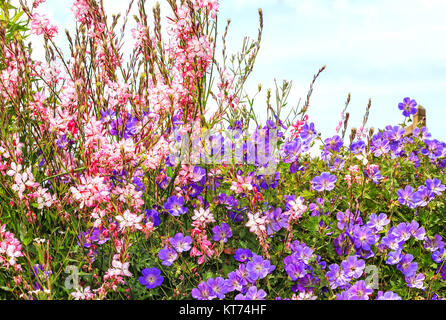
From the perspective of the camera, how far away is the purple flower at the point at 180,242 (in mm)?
2457

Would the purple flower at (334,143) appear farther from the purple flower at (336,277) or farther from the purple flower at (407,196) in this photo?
the purple flower at (336,277)

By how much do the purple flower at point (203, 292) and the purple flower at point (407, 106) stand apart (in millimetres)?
2425

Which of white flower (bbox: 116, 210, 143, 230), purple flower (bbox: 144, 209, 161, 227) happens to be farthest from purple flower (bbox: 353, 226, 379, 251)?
white flower (bbox: 116, 210, 143, 230)

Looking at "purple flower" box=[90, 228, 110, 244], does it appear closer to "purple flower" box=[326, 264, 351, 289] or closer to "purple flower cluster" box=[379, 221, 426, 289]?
"purple flower" box=[326, 264, 351, 289]

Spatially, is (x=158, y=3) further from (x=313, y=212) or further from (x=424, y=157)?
(x=424, y=157)

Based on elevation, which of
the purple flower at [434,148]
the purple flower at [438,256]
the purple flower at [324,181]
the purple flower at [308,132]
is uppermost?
the purple flower at [308,132]

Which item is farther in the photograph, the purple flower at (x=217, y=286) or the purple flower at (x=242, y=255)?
the purple flower at (x=242, y=255)

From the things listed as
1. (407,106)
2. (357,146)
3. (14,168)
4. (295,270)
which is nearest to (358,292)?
(295,270)

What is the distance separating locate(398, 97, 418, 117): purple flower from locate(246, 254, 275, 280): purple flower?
7.17 ft

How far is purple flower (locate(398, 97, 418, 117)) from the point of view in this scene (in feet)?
12.9

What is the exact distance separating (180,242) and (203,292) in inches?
11.1

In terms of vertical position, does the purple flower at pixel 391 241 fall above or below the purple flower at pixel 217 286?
above

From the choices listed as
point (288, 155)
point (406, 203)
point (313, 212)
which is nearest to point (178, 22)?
point (288, 155)

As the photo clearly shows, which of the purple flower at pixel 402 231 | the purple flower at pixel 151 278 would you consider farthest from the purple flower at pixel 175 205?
the purple flower at pixel 402 231
